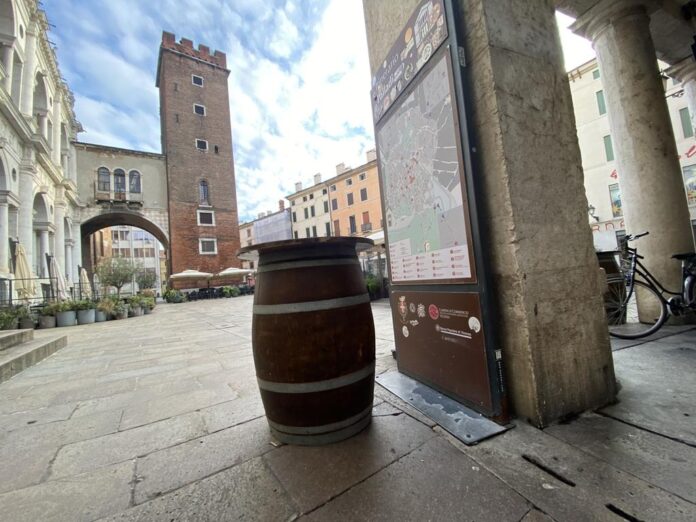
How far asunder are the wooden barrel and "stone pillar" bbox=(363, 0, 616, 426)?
808 mm

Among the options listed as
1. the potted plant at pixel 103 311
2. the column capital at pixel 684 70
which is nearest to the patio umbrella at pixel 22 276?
the potted plant at pixel 103 311

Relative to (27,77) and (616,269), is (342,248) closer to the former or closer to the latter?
(616,269)

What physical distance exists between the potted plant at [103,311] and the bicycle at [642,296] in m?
13.0

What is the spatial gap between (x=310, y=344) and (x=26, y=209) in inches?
633

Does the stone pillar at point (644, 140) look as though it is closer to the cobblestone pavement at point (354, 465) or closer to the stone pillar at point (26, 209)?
the cobblestone pavement at point (354, 465)

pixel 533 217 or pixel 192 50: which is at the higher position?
pixel 192 50

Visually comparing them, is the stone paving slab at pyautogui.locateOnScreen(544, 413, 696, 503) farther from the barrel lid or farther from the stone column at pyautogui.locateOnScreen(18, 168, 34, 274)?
the stone column at pyautogui.locateOnScreen(18, 168, 34, 274)

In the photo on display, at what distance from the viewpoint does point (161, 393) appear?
256 centimetres

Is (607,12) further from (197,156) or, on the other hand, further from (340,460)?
(197,156)

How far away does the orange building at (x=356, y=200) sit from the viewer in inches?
1312

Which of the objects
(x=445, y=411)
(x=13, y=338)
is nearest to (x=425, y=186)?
(x=445, y=411)

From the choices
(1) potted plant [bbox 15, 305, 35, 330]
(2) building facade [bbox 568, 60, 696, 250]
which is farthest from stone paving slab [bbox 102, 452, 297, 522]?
(2) building facade [bbox 568, 60, 696, 250]

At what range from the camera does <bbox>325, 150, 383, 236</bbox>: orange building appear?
1312 inches

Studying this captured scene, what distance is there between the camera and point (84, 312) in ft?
32.1
